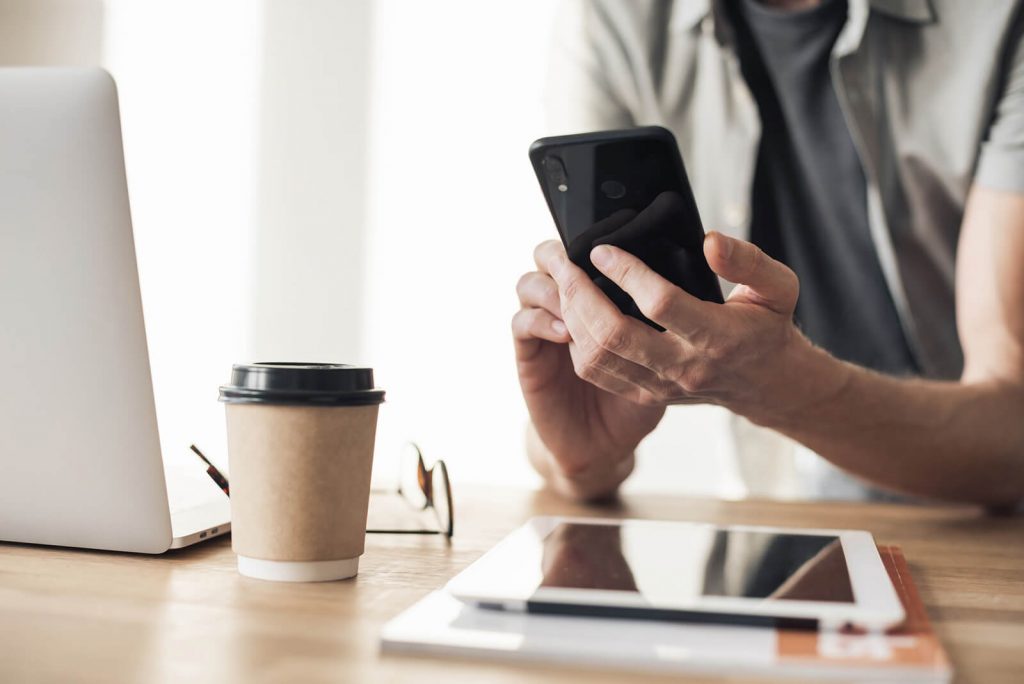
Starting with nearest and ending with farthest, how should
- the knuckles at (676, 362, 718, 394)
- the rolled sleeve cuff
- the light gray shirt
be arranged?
the knuckles at (676, 362, 718, 394) → the rolled sleeve cuff → the light gray shirt

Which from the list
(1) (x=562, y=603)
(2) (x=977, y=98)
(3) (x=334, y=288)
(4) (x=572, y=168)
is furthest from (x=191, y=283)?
(1) (x=562, y=603)

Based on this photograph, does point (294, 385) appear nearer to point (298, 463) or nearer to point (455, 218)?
point (298, 463)

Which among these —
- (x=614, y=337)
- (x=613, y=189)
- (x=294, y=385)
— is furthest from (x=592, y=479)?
(x=294, y=385)

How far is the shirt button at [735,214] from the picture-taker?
1.72m

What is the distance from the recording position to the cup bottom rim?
1.94 feet

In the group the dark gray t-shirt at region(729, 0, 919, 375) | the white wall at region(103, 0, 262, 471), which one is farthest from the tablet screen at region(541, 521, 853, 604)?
the white wall at region(103, 0, 262, 471)

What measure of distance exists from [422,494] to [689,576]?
403 millimetres

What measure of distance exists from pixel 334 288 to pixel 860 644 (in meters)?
2.83

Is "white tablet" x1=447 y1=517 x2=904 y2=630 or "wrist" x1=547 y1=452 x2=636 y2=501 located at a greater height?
"white tablet" x1=447 y1=517 x2=904 y2=630

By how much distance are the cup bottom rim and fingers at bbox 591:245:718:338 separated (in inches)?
11.5

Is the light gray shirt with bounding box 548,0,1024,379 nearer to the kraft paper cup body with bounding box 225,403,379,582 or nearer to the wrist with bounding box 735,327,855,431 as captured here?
the wrist with bounding box 735,327,855,431

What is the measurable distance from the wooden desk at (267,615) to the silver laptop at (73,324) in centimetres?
5

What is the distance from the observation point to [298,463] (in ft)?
1.87

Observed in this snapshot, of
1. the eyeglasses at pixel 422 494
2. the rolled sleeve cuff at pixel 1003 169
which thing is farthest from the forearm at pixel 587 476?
the rolled sleeve cuff at pixel 1003 169
